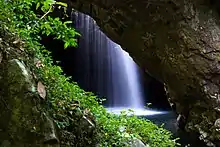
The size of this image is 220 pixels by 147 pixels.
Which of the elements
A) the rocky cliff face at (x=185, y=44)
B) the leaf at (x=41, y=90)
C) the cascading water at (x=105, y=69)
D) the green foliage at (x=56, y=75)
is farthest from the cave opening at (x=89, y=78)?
the leaf at (x=41, y=90)

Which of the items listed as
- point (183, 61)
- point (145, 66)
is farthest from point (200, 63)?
point (145, 66)

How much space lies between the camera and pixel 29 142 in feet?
5.18

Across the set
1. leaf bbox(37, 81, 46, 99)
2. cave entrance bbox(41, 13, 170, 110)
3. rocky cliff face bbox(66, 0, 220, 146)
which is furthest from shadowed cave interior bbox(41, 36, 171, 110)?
leaf bbox(37, 81, 46, 99)

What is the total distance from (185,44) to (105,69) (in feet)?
22.2

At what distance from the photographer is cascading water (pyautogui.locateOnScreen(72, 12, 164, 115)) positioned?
39.8 feet

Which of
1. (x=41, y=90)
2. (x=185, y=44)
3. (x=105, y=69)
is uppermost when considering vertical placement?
(x=185, y=44)

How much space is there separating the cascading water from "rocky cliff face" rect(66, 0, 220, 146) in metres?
5.77

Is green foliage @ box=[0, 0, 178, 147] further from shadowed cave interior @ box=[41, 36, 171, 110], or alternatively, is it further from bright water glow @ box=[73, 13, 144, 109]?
bright water glow @ box=[73, 13, 144, 109]

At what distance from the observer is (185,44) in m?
5.79

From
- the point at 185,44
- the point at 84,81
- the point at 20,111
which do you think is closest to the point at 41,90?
the point at 20,111

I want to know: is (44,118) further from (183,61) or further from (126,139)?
(183,61)

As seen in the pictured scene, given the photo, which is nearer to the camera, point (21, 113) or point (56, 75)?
point (21, 113)

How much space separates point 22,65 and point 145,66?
17.6ft

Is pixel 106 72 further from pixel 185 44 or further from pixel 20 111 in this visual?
pixel 20 111
